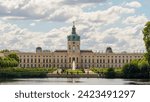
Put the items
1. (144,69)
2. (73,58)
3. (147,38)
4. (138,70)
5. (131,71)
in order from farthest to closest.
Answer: (73,58) < (131,71) < (138,70) < (144,69) < (147,38)

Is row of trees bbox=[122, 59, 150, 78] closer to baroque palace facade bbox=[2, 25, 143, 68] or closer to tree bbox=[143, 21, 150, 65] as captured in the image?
tree bbox=[143, 21, 150, 65]

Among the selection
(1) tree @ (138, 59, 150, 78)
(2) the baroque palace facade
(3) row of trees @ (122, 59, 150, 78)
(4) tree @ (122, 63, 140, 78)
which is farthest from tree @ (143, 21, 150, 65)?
(2) the baroque palace facade

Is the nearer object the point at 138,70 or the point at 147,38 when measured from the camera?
the point at 147,38

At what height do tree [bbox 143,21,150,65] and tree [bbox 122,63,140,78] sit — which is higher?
tree [bbox 143,21,150,65]

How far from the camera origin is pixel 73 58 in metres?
80.3

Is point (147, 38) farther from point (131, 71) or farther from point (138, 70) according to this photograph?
point (131, 71)

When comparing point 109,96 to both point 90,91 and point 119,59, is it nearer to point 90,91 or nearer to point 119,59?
point 90,91

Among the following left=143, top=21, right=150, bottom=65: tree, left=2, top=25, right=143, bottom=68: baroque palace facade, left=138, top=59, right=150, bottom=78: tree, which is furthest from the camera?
left=2, top=25, right=143, bottom=68: baroque palace facade

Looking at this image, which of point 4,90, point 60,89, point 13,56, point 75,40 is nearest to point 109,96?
point 60,89

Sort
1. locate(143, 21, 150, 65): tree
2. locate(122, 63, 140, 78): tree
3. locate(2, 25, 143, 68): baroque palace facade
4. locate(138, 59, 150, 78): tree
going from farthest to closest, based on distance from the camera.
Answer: locate(2, 25, 143, 68): baroque palace facade < locate(122, 63, 140, 78): tree < locate(138, 59, 150, 78): tree < locate(143, 21, 150, 65): tree

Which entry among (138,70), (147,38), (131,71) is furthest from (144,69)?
(147,38)

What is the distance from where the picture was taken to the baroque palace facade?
3022 inches

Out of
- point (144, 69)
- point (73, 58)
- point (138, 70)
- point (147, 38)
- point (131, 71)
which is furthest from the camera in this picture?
point (73, 58)

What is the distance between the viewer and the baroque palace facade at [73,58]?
76.8m
